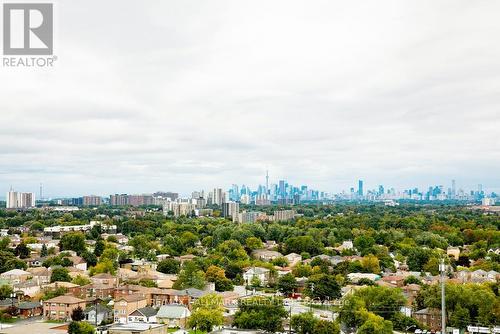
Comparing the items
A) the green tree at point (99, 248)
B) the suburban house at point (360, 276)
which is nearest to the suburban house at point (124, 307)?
the suburban house at point (360, 276)

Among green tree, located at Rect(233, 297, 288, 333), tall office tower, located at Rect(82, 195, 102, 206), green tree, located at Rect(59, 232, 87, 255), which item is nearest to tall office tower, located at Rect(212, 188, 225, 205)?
tall office tower, located at Rect(82, 195, 102, 206)

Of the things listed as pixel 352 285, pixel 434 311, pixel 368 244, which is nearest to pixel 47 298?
pixel 352 285

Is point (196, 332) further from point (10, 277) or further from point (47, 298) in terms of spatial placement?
point (10, 277)

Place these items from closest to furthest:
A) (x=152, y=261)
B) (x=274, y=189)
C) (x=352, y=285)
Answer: (x=352, y=285) < (x=152, y=261) < (x=274, y=189)

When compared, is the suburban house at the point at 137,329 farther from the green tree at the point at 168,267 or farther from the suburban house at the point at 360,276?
the green tree at the point at 168,267

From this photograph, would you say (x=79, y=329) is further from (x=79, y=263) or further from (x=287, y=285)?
(x=79, y=263)
